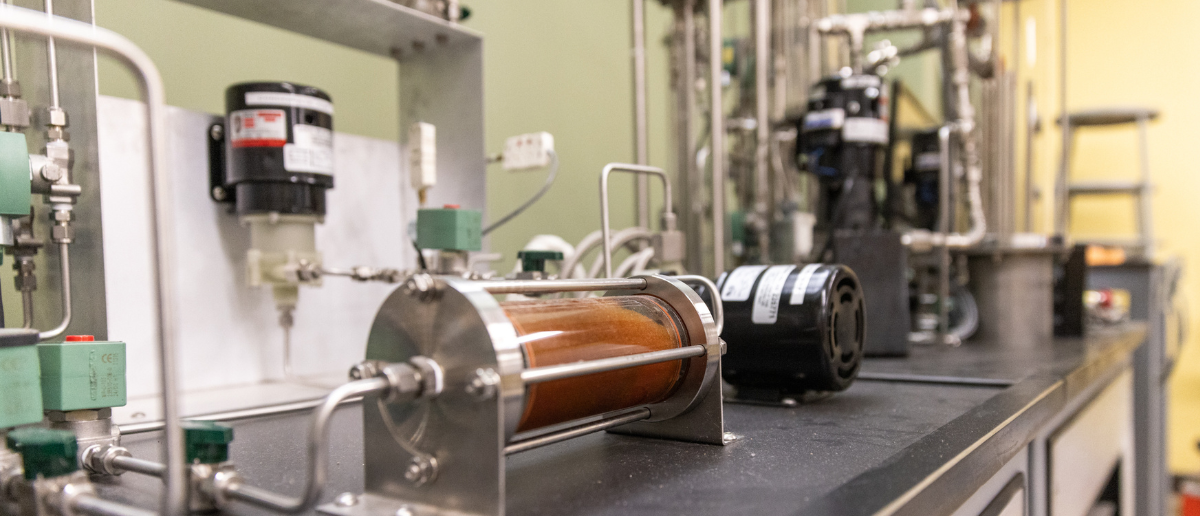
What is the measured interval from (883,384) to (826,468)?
1.76 feet

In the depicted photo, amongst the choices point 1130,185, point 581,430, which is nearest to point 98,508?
point 581,430

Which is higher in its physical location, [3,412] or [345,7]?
[345,7]

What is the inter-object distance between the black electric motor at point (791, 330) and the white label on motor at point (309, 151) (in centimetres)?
58

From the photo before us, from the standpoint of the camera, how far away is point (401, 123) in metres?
1.34

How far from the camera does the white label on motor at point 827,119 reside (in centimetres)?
155

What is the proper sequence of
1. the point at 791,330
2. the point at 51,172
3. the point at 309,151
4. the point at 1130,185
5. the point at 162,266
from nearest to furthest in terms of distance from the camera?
1. the point at 162,266
2. the point at 51,172
3. the point at 791,330
4. the point at 309,151
5. the point at 1130,185

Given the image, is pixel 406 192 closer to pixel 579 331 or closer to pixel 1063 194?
pixel 579 331

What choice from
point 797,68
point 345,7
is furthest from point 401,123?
point 797,68

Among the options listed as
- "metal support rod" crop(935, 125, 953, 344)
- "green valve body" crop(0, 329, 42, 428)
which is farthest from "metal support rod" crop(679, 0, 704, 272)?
"green valve body" crop(0, 329, 42, 428)

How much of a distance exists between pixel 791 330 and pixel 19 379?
0.75 m

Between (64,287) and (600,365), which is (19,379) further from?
(600,365)

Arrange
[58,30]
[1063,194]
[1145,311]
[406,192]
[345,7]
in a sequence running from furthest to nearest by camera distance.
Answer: [1145,311], [1063,194], [406,192], [345,7], [58,30]

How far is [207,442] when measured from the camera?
50 cm

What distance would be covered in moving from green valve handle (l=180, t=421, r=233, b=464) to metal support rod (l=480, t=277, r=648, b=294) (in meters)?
0.20
